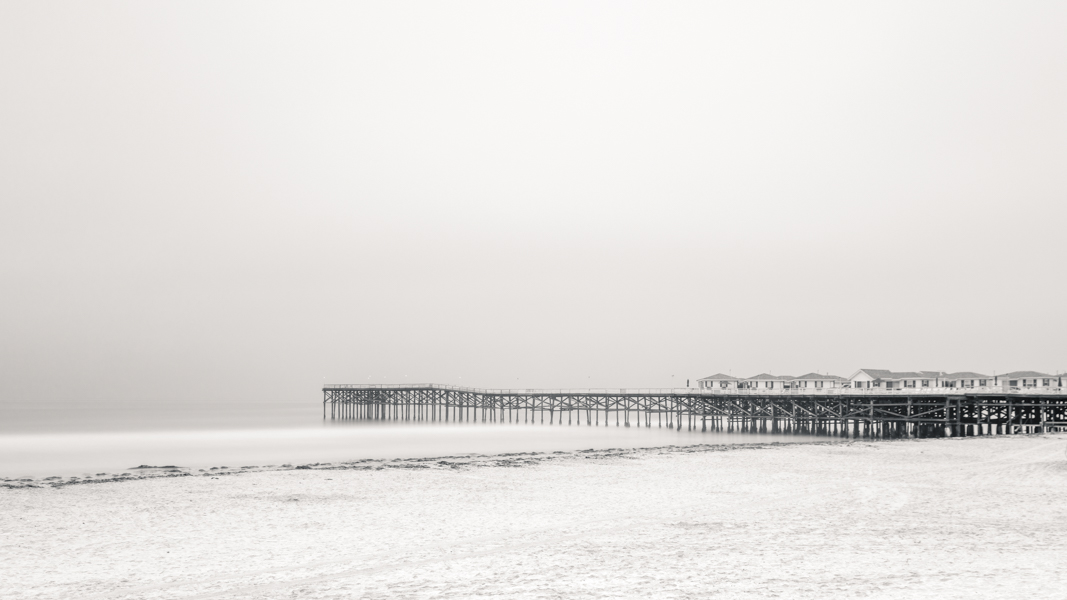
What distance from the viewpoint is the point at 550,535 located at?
545 inches

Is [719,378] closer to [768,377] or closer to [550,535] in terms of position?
[768,377]

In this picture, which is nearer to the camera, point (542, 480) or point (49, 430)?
point (542, 480)

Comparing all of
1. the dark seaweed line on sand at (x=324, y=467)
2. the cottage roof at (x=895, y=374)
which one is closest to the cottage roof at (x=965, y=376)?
the cottage roof at (x=895, y=374)

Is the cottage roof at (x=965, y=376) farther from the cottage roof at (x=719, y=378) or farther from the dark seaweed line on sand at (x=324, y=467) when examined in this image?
the dark seaweed line on sand at (x=324, y=467)

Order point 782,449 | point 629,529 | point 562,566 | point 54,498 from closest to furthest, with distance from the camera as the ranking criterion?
point 562,566
point 629,529
point 54,498
point 782,449

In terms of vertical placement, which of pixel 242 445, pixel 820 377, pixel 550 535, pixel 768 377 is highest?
pixel 550 535

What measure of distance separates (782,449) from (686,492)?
16715mm

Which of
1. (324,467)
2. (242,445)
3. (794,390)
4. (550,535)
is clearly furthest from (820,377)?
(550,535)

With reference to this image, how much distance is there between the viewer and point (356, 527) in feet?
49.2

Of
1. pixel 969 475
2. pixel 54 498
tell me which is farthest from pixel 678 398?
pixel 54 498

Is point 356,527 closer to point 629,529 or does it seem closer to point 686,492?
point 629,529

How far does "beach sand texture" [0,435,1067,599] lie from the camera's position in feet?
33.1

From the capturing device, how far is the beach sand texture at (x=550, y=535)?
1010 centimetres

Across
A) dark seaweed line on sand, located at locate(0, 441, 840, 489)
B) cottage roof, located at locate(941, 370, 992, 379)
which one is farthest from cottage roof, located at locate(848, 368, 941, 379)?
dark seaweed line on sand, located at locate(0, 441, 840, 489)
